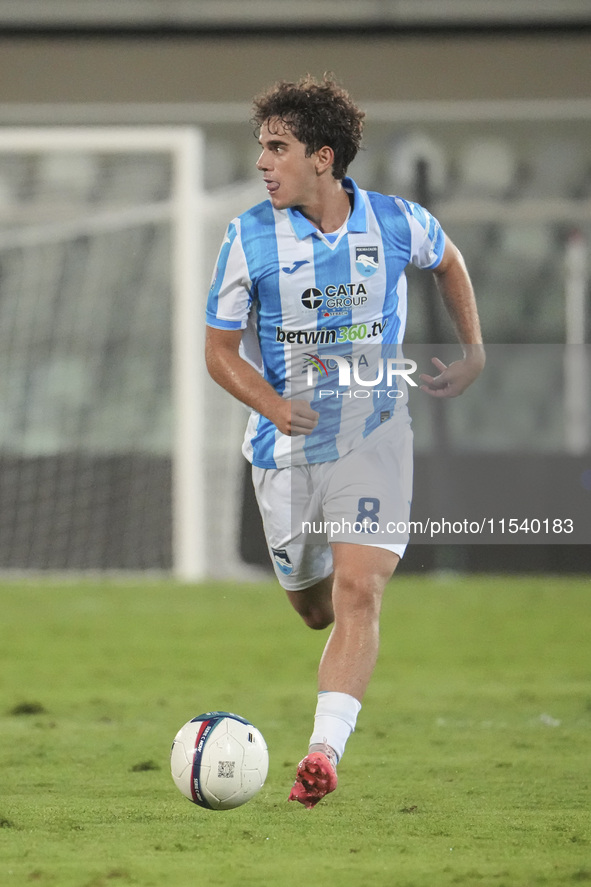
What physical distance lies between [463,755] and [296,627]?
3.31 metres

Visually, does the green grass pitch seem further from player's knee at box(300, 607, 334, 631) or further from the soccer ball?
player's knee at box(300, 607, 334, 631)

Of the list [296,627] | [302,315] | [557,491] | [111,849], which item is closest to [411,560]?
[557,491]

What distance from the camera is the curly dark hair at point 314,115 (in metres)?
3.32

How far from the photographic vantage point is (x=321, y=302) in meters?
3.37

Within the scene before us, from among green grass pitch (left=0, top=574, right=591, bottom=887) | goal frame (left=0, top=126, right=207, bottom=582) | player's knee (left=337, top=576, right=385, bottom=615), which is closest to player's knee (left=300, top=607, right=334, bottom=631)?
green grass pitch (left=0, top=574, right=591, bottom=887)

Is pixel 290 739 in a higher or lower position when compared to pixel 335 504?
lower

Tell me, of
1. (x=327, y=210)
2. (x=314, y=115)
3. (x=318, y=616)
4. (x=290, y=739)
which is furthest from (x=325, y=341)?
(x=290, y=739)

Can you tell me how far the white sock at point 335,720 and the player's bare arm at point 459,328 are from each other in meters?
0.92

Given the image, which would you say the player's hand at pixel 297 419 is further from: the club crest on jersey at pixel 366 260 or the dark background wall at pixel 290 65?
the dark background wall at pixel 290 65

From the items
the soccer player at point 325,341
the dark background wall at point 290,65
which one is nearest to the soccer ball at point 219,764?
the soccer player at point 325,341

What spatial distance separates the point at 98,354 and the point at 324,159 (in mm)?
7538

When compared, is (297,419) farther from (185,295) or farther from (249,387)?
(185,295)

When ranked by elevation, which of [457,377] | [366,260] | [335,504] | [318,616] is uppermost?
[366,260]

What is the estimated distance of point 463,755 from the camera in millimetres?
3939
